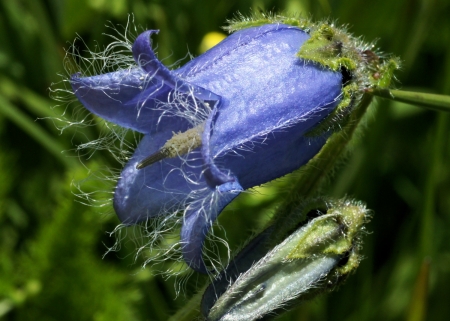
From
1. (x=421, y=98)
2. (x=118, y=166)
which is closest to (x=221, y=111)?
(x=421, y=98)

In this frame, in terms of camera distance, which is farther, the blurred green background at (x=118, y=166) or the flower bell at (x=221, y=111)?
the blurred green background at (x=118, y=166)

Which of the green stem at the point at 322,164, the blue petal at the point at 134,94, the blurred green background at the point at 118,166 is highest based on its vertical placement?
the blue petal at the point at 134,94

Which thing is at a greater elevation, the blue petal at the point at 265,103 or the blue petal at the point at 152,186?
the blue petal at the point at 265,103

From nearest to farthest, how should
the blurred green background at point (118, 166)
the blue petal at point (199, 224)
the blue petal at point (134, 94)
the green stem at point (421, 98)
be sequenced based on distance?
the blue petal at point (199, 224) < the blue petal at point (134, 94) < the green stem at point (421, 98) < the blurred green background at point (118, 166)

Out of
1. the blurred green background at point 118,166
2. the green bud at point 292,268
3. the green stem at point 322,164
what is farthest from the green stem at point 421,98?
the blurred green background at point 118,166

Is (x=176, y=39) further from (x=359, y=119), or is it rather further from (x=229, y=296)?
(x=229, y=296)

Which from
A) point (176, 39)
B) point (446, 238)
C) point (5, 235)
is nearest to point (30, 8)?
point (176, 39)

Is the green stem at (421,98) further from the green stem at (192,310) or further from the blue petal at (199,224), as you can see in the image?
the green stem at (192,310)

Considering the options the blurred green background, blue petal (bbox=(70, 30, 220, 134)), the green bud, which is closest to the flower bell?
blue petal (bbox=(70, 30, 220, 134))
